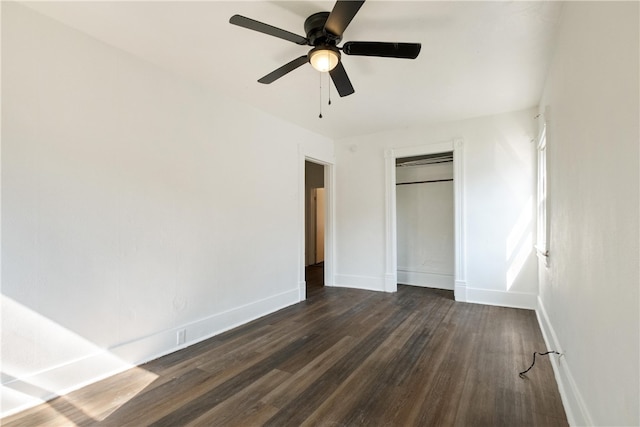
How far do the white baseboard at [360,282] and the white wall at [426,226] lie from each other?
790 mm

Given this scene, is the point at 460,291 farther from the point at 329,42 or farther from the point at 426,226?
the point at 329,42

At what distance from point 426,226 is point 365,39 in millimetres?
3816

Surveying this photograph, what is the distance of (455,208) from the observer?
4.43 metres

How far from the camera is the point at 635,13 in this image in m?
1.00

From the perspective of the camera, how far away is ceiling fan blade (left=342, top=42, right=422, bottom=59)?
1946 mm

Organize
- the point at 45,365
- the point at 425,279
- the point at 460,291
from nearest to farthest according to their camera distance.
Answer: the point at 45,365 < the point at 460,291 < the point at 425,279

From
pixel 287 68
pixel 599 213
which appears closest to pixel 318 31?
pixel 287 68

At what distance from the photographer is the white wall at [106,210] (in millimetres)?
1957

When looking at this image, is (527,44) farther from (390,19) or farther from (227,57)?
(227,57)

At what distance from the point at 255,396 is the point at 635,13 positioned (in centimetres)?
277

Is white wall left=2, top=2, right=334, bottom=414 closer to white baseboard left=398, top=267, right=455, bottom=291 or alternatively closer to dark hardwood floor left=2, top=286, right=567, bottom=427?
dark hardwood floor left=2, top=286, right=567, bottom=427

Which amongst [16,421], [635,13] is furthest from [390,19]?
[16,421]

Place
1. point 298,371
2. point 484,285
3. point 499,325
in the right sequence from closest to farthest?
point 298,371 → point 499,325 → point 484,285

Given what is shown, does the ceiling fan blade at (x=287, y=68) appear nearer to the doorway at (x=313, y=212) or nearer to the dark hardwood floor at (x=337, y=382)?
the dark hardwood floor at (x=337, y=382)
